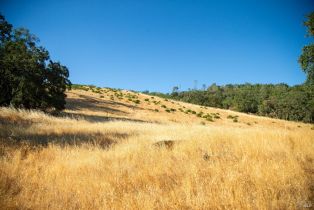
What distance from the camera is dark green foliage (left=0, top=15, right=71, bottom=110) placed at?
52.3ft

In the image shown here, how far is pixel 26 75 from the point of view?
16.4 metres

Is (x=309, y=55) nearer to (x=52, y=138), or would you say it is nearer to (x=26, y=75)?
(x=52, y=138)

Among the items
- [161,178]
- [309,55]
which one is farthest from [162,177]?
[309,55]

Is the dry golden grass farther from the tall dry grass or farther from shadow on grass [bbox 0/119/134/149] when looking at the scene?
shadow on grass [bbox 0/119/134/149]

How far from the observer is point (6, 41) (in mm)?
17078

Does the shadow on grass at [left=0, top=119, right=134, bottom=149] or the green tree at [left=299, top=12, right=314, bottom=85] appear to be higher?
the green tree at [left=299, top=12, right=314, bottom=85]

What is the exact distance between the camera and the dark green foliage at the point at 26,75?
627 inches

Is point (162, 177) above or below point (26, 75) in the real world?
below

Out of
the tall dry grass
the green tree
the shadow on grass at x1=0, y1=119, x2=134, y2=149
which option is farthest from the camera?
the green tree

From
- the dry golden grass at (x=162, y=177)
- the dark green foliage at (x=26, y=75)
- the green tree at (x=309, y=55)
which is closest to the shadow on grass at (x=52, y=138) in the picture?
the dry golden grass at (x=162, y=177)

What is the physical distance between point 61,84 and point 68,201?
17761mm

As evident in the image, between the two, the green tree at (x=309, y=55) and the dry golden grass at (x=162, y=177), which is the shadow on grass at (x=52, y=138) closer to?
the dry golden grass at (x=162, y=177)

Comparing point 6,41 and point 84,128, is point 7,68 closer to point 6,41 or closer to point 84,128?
point 6,41

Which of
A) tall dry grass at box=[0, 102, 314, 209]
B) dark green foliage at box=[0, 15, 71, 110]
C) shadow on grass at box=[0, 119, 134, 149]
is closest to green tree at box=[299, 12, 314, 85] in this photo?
tall dry grass at box=[0, 102, 314, 209]
